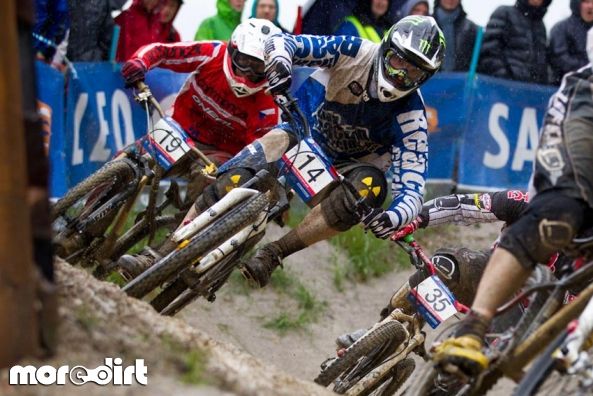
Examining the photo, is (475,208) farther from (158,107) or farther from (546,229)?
(546,229)

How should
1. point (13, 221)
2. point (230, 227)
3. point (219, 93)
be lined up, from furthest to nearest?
point (219, 93) < point (230, 227) < point (13, 221)

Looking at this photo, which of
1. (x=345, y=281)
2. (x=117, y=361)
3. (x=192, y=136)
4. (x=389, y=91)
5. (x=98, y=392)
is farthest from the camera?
(x=345, y=281)

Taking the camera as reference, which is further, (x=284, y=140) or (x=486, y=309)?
(x=284, y=140)

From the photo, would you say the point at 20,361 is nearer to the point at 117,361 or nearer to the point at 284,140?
the point at 117,361

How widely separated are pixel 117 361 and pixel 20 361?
1.38 feet

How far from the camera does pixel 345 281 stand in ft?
37.1

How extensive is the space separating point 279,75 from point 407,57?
2.79 ft

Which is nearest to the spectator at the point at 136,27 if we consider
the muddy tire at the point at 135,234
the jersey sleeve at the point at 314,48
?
the muddy tire at the point at 135,234

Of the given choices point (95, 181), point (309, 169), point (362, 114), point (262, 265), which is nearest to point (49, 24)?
point (95, 181)

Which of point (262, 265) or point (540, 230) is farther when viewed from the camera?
point (262, 265)

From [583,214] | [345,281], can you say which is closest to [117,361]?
[583,214]

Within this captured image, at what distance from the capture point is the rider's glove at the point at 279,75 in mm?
7312

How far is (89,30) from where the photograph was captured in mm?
10172

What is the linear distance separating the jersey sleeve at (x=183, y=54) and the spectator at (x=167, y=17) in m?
1.69
